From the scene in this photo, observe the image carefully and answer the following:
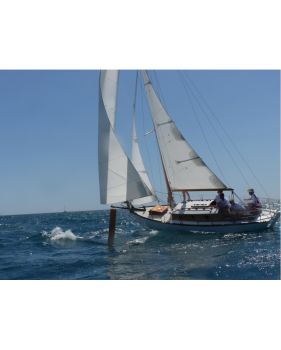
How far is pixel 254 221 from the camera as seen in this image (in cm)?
2023

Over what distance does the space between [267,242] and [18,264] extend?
1142 centimetres

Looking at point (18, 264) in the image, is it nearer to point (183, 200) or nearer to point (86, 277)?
point (86, 277)

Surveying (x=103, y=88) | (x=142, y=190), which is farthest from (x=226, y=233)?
(x=103, y=88)

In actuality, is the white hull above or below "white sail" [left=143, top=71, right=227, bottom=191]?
below

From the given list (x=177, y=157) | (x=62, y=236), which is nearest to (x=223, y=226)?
(x=177, y=157)

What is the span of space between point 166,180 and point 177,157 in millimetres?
2257

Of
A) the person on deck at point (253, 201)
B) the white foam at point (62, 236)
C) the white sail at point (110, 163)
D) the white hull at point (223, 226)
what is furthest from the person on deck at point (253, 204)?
the white foam at point (62, 236)

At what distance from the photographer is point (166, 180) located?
81.3 ft

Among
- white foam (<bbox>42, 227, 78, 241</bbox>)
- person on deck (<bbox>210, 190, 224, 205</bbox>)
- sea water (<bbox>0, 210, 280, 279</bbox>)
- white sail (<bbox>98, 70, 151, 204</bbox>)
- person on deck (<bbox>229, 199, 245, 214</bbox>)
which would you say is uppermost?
white sail (<bbox>98, 70, 151, 204</bbox>)

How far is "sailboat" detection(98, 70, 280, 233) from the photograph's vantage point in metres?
19.2

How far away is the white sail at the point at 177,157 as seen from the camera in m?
22.8

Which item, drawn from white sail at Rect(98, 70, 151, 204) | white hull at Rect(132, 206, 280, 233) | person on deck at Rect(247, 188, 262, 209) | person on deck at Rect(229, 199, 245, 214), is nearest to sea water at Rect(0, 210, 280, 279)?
white hull at Rect(132, 206, 280, 233)

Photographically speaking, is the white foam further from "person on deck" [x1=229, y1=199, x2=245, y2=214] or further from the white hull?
"person on deck" [x1=229, y1=199, x2=245, y2=214]

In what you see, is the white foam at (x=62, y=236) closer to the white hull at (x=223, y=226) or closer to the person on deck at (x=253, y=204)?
the white hull at (x=223, y=226)
